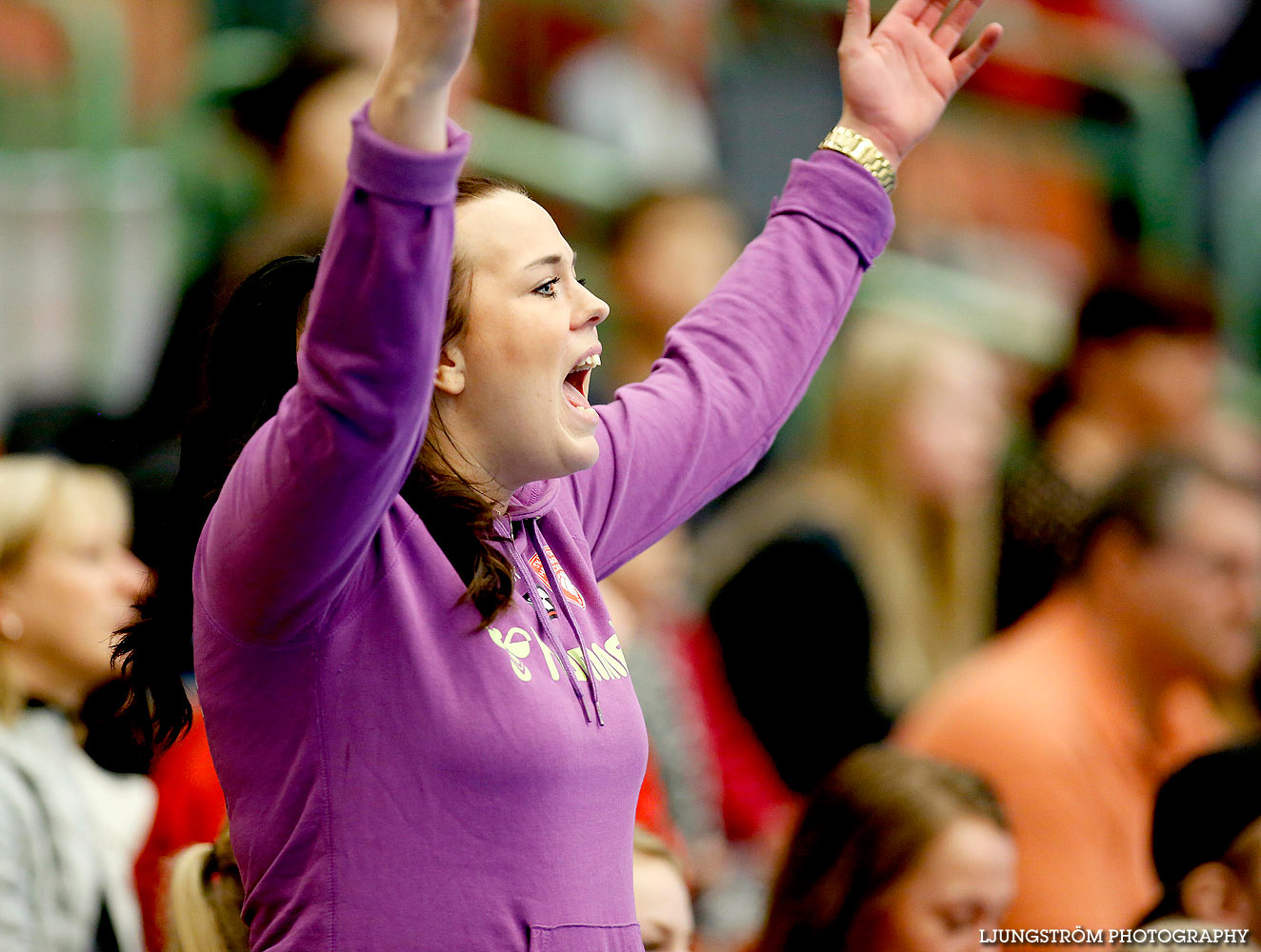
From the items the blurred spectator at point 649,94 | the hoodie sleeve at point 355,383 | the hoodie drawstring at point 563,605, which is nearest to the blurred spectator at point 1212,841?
the hoodie drawstring at point 563,605

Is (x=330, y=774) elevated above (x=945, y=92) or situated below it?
below

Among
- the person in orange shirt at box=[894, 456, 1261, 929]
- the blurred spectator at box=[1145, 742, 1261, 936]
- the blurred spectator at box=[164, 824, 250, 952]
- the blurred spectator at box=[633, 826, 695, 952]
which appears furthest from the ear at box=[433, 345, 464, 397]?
the person in orange shirt at box=[894, 456, 1261, 929]

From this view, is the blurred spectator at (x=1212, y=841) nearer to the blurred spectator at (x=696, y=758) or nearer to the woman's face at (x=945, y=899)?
the woman's face at (x=945, y=899)

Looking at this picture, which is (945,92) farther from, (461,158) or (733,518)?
(733,518)

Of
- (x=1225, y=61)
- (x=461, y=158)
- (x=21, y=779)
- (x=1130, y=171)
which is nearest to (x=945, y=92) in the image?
(x=461, y=158)

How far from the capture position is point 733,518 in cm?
378

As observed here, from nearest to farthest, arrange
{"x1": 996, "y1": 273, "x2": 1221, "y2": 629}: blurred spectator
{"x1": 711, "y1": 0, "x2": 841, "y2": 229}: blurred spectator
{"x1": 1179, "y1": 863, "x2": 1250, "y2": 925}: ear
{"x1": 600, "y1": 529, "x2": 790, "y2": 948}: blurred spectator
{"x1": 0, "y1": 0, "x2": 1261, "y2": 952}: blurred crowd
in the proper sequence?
1. {"x1": 1179, "y1": 863, "x2": 1250, "y2": 925}: ear
2. {"x1": 0, "y1": 0, "x2": 1261, "y2": 952}: blurred crowd
3. {"x1": 600, "y1": 529, "x2": 790, "y2": 948}: blurred spectator
4. {"x1": 996, "y1": 273, "x2": 1221, "y2": 629}: blurred spectator
5. {"x1": 711, "y1": 0, "x2": 841, "y2": 229}: blurred spectator

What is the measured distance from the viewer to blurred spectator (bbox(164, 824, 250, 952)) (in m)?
1.57

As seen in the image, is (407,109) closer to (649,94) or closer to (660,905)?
(660,905)

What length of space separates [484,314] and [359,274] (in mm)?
292

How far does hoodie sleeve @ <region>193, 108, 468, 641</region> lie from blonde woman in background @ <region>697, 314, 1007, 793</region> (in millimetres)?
2448

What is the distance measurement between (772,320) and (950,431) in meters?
2.26

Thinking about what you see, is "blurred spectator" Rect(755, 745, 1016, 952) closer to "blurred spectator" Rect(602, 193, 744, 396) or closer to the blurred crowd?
the blurred crowd

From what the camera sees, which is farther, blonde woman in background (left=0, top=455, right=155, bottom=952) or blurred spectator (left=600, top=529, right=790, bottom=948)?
blurred spectator (left=600, top=529, right=790, bottom=948)
